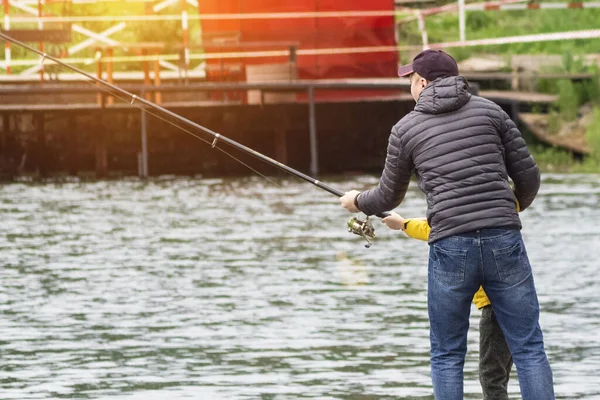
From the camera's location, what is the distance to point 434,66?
7508mm

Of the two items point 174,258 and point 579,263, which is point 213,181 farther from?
point 579,263

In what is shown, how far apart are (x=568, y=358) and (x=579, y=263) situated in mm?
4734

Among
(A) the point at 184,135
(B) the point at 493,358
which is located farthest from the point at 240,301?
(A) the point at 184,135

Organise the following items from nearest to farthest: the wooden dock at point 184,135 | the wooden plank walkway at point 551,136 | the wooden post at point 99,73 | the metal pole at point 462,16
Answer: the wooden post at point 99,73 → the wooden plank walkway at point 551,136 → the wooden dock at point 184,135 → the metal pole at point 462,16

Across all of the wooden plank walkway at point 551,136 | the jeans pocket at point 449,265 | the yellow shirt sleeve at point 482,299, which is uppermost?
the jeans pocket at point 449,265

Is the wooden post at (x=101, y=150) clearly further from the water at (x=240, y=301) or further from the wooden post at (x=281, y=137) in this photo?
the water at (x=240, y=301)

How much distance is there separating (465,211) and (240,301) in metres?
5.90

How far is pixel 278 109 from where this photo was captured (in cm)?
2825

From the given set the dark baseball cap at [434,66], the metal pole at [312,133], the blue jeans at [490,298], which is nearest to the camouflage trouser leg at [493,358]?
the blue jeans at [490,298]

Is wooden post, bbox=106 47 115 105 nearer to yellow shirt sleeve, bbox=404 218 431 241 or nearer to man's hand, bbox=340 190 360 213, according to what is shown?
man's hand, bbox=340 190 360 213

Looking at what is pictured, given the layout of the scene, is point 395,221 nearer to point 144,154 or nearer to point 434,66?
point 434,66

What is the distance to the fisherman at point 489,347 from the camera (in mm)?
7801

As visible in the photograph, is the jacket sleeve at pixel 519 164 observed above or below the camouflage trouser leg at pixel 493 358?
above

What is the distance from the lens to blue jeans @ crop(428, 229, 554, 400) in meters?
7.32
